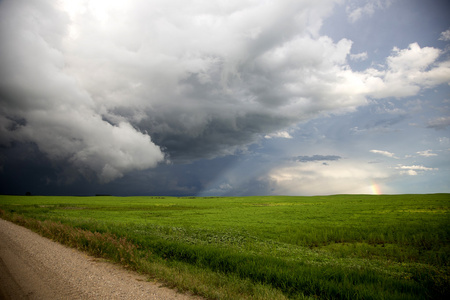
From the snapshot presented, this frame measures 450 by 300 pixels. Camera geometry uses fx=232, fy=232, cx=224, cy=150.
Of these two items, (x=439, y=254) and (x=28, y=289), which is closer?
(x=28, y=289)

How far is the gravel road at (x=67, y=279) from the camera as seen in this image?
7.65 meters

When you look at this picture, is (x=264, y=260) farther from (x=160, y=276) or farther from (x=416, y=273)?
(x=416, y=273)

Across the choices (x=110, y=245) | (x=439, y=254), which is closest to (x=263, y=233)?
(x=439, y=254)

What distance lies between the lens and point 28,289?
7.70 meters

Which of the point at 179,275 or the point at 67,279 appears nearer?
the point at 67,279

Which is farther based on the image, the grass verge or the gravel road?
the grass verge

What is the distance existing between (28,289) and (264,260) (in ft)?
32.2

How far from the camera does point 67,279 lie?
350 inches

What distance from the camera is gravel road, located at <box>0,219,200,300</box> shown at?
765 cm

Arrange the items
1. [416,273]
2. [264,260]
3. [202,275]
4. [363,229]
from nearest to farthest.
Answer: [202,275] → [416,273] → [264,260] → [363,229]

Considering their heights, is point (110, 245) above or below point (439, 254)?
above

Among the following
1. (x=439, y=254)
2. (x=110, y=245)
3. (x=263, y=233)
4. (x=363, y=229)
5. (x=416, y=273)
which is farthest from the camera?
(x=363, y=229)

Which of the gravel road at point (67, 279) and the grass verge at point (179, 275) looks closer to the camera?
the gravel road at point (67, 279)

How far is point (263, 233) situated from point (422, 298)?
681 inches
